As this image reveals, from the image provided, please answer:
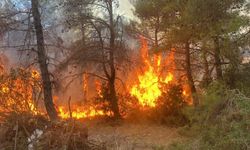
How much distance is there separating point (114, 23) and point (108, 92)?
3.96 metres

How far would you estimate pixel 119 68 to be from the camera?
24.7 meters

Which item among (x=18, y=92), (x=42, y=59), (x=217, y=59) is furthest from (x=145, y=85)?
(x=18, y=92)

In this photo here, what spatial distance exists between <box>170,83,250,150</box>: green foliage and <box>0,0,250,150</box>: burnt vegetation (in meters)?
0.05

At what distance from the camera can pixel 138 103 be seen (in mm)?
25297

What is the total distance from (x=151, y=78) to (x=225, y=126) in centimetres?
1795

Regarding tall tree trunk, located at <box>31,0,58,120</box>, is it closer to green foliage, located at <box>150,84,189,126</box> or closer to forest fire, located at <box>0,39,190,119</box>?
forest fire, located at <box>0,39,190,119</box>

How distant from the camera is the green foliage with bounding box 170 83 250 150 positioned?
7.55 meters

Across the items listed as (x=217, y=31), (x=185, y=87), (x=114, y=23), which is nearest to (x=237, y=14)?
(x=217, y=31)

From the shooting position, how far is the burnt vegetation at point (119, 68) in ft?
32.1

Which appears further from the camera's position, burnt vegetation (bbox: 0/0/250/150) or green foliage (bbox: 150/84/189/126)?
green foliage (bbox: 150/84/189/126)

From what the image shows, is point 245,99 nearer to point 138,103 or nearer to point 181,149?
point 181,149

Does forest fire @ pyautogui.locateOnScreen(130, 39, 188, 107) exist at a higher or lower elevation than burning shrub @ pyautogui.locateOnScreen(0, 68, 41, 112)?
higher

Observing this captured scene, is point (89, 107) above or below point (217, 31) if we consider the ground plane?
below

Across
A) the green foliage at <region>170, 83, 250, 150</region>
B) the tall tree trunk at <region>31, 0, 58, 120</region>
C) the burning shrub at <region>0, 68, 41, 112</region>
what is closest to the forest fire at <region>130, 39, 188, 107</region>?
the tall tree trunk at <region>31, 0, 58, 120</region>
